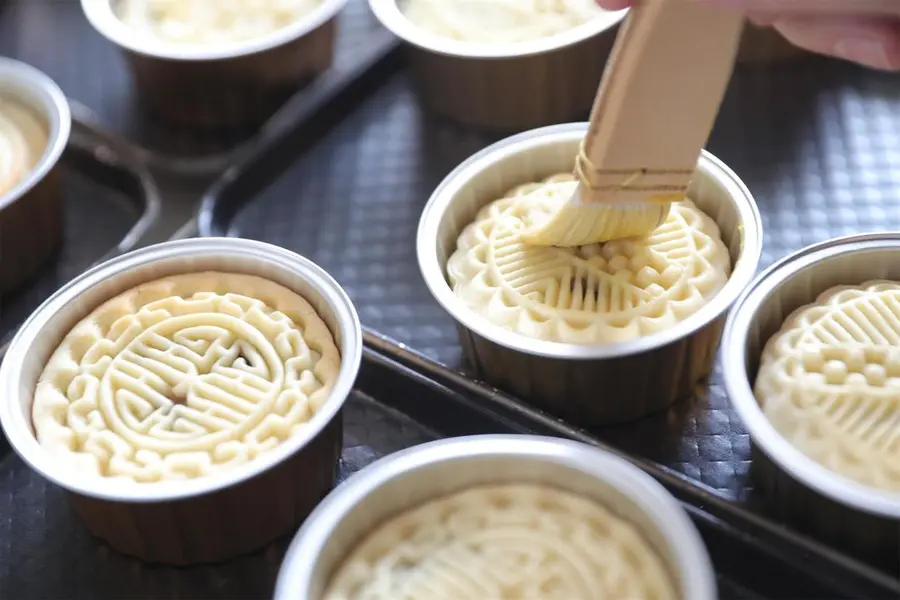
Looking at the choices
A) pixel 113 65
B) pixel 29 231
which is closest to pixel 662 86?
pixel 29 231

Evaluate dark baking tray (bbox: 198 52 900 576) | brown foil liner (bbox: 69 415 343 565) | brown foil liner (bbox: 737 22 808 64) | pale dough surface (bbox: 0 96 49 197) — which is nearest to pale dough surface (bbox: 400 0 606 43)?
dark baking tray (bbox: 198 52 900 576)

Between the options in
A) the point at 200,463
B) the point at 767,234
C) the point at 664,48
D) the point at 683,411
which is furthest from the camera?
the point at 767,234

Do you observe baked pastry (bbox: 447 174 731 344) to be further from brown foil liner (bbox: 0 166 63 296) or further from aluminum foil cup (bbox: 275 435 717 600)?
brown foil liner (bbox: 0 166 63 296)

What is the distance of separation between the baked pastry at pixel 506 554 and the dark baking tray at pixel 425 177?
0.25 meters

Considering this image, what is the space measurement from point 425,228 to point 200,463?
0.41m

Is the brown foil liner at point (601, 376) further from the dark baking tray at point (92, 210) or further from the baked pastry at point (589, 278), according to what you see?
the dark baking tray at point (92, 210)

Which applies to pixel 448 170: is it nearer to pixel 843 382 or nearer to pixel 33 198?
pixel 33 198

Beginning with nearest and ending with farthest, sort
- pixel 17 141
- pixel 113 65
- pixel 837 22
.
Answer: pixel 837 22 → pixel 17 141 → pixel 113 65

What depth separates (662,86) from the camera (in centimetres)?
104

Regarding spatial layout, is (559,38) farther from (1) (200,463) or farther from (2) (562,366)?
(1) (200,463)

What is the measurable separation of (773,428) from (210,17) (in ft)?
3.85

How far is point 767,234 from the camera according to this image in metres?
1.49

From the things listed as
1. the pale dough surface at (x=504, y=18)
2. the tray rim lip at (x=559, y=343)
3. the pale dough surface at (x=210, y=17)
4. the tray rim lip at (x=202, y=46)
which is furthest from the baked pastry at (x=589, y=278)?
the pale dough surface at (x=210, y=17)

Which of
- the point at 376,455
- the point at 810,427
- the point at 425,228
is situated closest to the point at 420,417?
the point at 376,455
